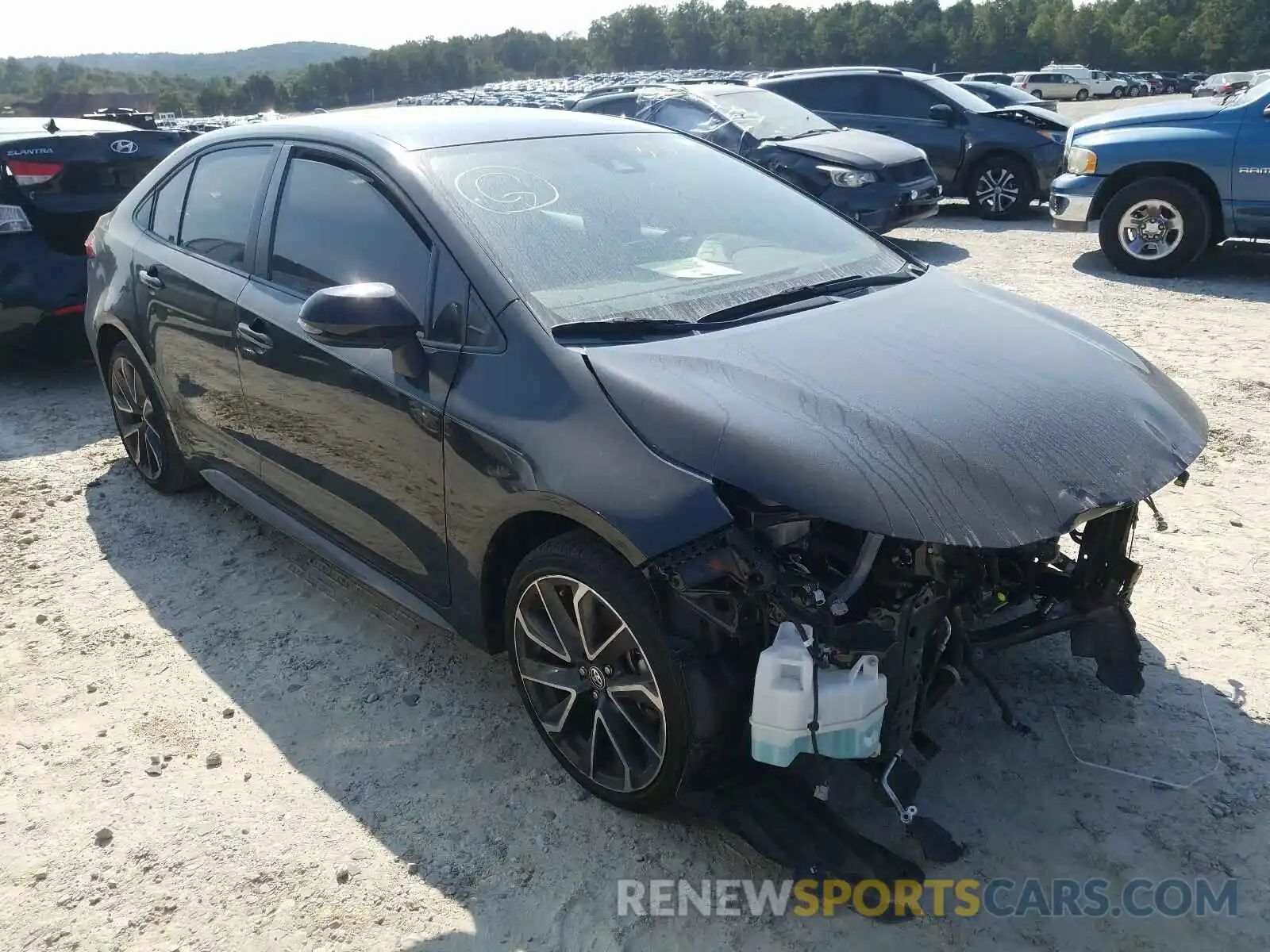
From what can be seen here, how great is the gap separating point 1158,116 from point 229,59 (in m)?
168

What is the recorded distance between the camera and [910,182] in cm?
921

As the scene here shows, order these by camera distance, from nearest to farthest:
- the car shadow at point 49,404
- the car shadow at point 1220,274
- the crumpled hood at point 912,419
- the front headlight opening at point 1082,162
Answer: the crumpled hood at point 912,419 < the car shadow at point 49,404 < the car shadow at point 1220,274 < the front headlight opening at point 1082,162

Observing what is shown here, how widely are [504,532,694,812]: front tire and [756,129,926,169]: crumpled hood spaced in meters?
7.56

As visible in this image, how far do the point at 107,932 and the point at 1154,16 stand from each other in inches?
3530

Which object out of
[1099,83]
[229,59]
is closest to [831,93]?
[1099,83]

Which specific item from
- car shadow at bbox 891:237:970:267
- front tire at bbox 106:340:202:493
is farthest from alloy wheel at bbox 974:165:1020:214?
front tire at bbox 106:340:202:493

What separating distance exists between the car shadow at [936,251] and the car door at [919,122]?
3.91 feet

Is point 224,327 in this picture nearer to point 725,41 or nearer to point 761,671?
point 761,671

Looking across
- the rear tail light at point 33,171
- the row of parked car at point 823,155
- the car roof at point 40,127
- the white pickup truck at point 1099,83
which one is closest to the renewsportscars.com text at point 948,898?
the row of parked car at point 823,155

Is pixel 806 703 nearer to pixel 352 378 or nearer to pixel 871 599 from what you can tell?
pixel 871 599

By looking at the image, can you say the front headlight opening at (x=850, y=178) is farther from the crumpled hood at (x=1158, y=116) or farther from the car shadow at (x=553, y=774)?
the car shadow at (x=553, y=774)

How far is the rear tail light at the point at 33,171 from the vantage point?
5879 mm

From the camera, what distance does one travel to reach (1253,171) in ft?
24.6

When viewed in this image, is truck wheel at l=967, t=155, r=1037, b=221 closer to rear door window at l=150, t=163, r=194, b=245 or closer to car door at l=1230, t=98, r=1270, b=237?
car door at l=1230, t=98, r=1270, b=237
